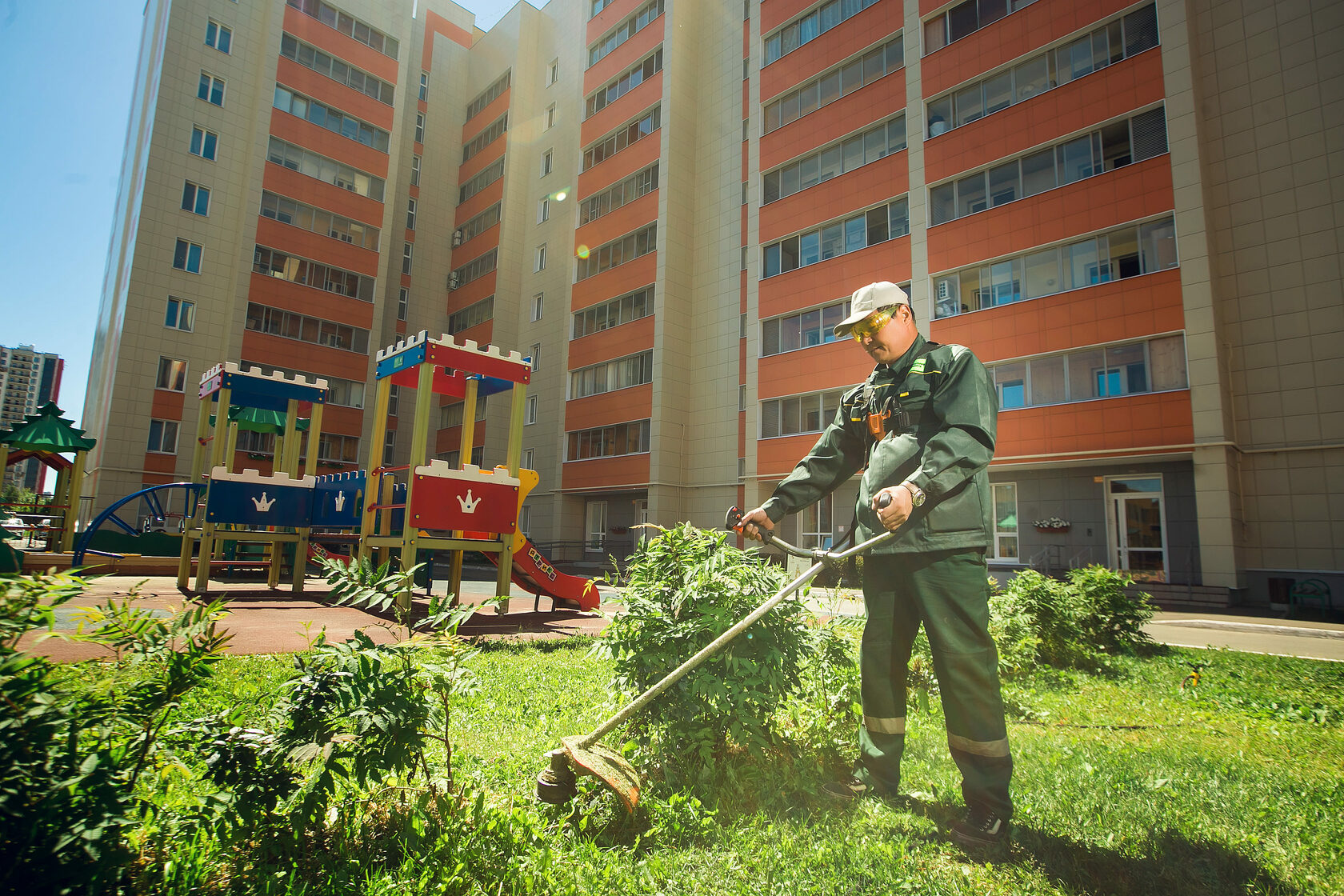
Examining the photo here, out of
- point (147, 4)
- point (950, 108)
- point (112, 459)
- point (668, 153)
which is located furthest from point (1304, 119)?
point (147, 4)

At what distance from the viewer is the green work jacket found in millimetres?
3123

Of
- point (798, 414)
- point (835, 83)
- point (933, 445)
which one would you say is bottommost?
point (933, 445)

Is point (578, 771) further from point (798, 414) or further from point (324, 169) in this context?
point (324, 169)

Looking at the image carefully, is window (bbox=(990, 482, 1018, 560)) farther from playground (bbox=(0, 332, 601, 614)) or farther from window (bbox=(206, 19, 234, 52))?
window (bbox=(206, 19, 234, 52))

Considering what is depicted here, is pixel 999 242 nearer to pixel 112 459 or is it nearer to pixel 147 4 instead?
pixel 112 459

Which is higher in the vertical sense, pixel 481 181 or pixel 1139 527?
pixel 481 181

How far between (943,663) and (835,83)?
27.2m

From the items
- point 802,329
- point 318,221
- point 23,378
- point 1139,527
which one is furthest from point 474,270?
point 23,378

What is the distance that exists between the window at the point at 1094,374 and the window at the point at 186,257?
34.0m

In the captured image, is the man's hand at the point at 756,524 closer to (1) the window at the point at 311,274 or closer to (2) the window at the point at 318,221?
(1) the window at the point at 311,274

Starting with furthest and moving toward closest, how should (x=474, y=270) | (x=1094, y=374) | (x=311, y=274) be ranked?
(x=474, y=270)
(x=311, y=274)
(x=1094, y=374)

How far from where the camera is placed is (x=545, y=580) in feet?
39.2

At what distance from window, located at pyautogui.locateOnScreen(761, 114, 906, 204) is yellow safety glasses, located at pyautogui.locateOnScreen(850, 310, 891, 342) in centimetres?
2280

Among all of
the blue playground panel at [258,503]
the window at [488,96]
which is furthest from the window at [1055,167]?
the window at [488,96]
